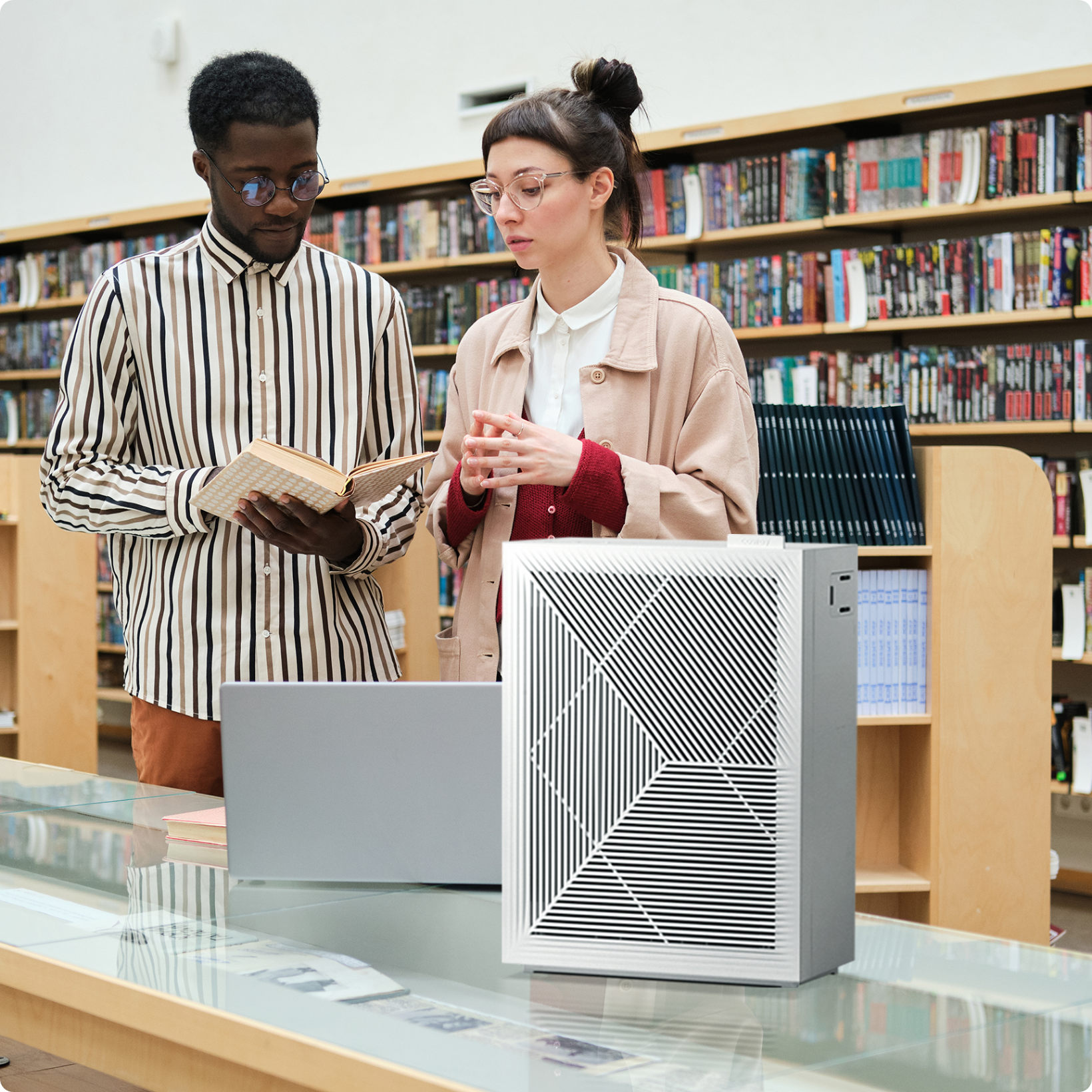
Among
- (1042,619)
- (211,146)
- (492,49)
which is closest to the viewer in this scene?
(211,146)

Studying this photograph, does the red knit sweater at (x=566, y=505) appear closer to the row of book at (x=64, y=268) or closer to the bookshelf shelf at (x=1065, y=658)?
the bookshelf shelf at (x=1065, y=658)

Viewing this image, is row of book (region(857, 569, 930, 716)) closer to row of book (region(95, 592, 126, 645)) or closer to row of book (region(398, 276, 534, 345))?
row of book (region(398, 276, 534, 345))

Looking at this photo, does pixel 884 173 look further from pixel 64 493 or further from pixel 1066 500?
pixel 64 493

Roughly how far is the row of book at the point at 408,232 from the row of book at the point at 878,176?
0.76m

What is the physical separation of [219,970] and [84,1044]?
113 millimetres

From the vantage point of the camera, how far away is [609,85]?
1.58 meters

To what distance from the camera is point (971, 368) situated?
411cm

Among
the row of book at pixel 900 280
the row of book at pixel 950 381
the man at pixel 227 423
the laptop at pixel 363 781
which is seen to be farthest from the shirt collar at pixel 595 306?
the row of book at pixel 900 280

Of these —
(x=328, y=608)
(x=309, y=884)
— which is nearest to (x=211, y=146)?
(x=328, y=608)

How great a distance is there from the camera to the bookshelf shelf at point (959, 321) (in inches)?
155

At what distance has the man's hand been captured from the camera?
150 centimetres

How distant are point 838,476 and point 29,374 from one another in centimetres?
499

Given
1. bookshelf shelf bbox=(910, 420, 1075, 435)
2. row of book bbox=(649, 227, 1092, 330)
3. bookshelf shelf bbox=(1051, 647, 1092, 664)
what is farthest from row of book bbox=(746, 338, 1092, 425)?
bookshelf shelf bbox=(1051, 647, 1092, 664)

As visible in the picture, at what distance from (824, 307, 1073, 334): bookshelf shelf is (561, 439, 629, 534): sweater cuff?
2889mm
